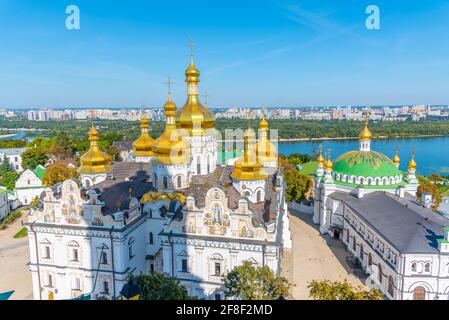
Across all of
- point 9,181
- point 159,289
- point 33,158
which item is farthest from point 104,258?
point 33,158

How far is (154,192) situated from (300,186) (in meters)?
15.4

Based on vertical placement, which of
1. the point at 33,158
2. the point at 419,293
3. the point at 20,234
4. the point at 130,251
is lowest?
the point at 20,234

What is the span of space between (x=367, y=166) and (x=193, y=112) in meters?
11.4

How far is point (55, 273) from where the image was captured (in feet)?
46.5

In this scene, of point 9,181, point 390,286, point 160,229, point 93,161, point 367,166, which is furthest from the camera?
point 9,181

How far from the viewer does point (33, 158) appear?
37.8 m

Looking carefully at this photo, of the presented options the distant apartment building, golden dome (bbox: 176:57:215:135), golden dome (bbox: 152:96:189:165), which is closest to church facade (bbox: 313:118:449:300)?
golden dome (bbox: 176:57:215:135)

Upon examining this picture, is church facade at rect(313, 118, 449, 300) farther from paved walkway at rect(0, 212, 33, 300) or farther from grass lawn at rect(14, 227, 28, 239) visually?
grass lawn at rect(14, 227, 28, 239)

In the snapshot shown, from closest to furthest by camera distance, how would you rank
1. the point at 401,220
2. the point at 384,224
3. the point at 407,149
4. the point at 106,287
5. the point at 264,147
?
the point at 106,287, the point at 401,220, the point at 384,224, the point at 264,147, the point at 407,149

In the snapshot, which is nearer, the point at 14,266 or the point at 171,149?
the point at 171,149

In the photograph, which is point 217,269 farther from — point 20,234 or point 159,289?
point 20,234

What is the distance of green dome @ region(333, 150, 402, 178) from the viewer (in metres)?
20.6
